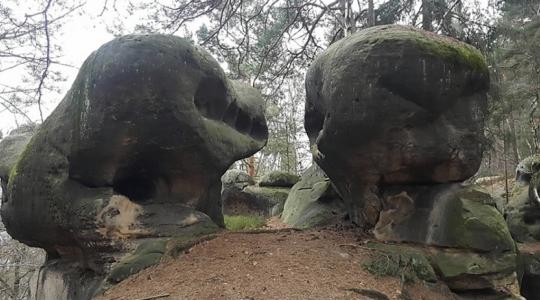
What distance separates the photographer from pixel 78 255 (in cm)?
562

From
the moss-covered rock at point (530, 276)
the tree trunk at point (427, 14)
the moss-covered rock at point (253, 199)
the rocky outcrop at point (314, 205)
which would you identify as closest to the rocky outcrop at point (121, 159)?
the rocky outcrop at point (314, 205)

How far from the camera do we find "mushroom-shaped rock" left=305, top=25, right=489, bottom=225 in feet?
16.4

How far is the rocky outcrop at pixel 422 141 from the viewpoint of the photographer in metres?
4.84

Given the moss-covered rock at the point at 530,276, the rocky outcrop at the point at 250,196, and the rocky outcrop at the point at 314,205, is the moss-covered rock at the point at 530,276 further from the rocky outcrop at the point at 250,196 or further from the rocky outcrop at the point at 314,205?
the rocky outcrop at the point at 250,196

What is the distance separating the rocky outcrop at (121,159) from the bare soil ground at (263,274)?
1.83ft

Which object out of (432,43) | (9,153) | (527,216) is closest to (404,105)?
(432,43)

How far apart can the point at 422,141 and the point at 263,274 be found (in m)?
2.57

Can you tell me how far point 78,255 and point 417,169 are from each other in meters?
4.57

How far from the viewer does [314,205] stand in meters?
8.80

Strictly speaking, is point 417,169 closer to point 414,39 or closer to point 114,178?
point 414,39

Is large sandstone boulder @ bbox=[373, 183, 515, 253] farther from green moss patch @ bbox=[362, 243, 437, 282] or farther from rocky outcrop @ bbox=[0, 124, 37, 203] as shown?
rocky outcrop @ bbox=[0, 124, 37, 203]

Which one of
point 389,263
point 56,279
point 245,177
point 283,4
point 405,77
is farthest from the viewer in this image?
point 245,177

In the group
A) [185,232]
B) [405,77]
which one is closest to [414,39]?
[405,77]

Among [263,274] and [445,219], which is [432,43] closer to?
[445,219]
